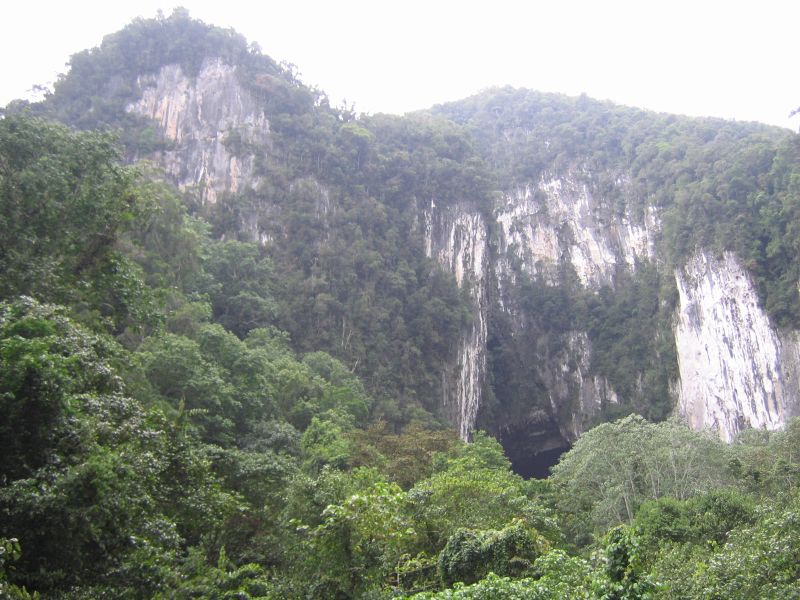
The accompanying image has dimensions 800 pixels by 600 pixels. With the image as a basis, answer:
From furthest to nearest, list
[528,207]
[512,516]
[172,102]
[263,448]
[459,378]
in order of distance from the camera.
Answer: [528,207]
[172,102]
[459,378]
[263,448]
[512,516]

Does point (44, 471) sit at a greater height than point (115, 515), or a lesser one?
greater

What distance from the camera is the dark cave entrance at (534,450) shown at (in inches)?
1501

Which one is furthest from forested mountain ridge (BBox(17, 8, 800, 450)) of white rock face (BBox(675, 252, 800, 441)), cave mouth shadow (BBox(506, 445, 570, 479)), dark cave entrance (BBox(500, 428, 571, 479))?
cave mouth shadow (BBox(506, 445, 570, 479))

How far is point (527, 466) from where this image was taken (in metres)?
39.5

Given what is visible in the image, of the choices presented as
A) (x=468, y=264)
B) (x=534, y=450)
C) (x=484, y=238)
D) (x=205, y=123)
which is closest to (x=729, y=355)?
(x=534, y=450)

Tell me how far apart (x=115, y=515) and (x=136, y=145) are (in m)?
31.6

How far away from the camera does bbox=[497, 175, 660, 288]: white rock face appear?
38.9 meters

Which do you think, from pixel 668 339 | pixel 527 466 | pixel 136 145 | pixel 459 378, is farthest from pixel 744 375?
pixel 136 145

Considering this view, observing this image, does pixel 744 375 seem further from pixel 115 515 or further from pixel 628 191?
pixel 115 515

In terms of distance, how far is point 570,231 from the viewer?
41.4m

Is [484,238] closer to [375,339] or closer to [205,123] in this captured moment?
[375,339]

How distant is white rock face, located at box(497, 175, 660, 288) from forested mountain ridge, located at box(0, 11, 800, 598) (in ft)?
0.66

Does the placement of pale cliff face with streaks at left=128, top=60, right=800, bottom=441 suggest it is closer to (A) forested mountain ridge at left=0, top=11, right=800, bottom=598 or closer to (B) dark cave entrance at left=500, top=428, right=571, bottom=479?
(A) forested mountain ridge at left=0, top=11, right=800, bottom=598

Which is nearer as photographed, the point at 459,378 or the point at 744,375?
the point at 744,375
